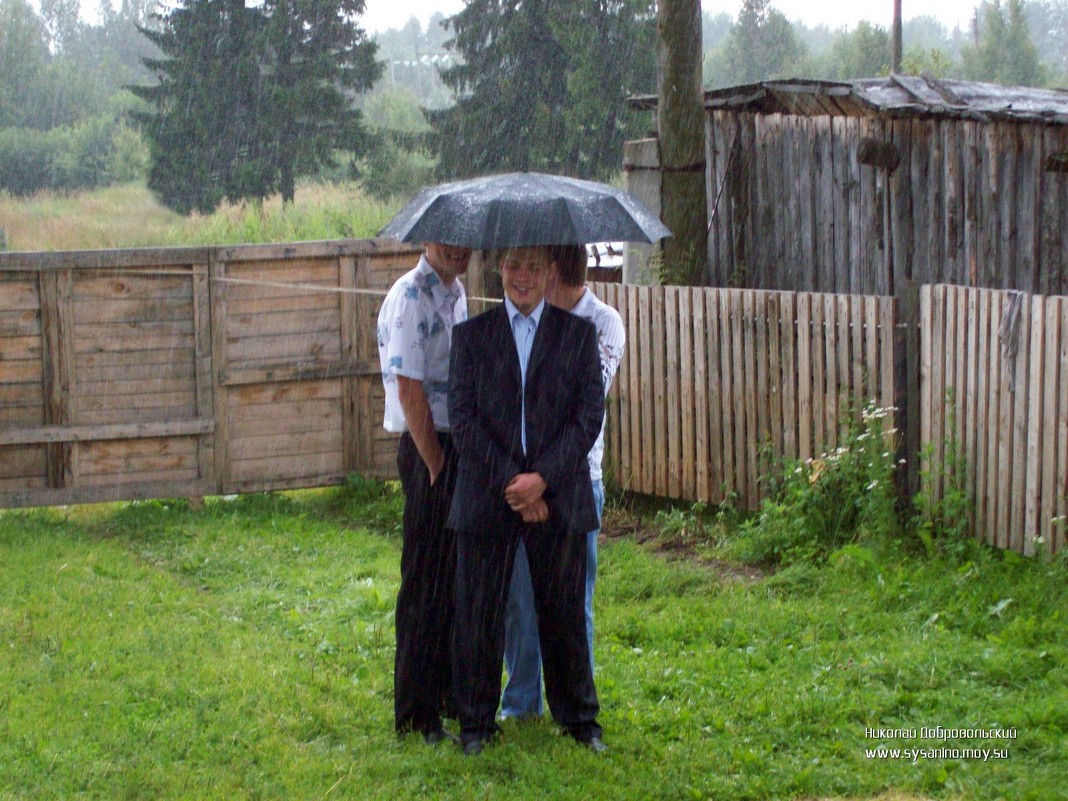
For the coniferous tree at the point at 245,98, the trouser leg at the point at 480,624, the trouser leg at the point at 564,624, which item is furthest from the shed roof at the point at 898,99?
the coniferous tree at the point at 245,98

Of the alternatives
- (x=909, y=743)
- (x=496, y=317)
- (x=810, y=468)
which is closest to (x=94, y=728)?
(x=496, y=317)

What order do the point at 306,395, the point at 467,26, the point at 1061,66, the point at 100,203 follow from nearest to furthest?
the point at 306,395 → the point at 100,203 → the point at 467,26 → the point at 1061,66

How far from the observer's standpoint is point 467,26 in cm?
3525

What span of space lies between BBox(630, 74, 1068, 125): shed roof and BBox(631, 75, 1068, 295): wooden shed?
1 cm

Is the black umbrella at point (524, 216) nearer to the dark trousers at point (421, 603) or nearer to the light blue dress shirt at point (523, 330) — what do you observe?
the light blue dress shirt at point (523, 330)

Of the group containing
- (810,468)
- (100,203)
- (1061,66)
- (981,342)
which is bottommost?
(810,468)

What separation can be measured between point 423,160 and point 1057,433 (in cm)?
3316

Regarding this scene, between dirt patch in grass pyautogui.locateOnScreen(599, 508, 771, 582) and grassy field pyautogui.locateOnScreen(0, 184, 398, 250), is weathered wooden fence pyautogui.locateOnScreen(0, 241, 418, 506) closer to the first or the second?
dirt patch in grass pyautogui.locateOnScreen(599, 508, 771, 582)

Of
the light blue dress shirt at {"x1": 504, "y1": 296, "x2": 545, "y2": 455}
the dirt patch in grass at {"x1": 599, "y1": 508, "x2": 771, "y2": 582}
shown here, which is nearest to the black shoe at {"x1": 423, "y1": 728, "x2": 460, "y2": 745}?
the light blue dress shirt at {"x1": 504, "y1": 296, "x2": 545, "y2": 455}

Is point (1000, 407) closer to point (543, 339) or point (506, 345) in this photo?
point (543, 339)

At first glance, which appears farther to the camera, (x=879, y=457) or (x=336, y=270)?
(x=336, y=270)

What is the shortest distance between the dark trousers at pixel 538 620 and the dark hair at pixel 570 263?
2.87 feet

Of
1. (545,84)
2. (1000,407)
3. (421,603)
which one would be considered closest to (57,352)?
(421,603)

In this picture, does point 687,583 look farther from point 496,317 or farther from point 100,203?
point 100,203
